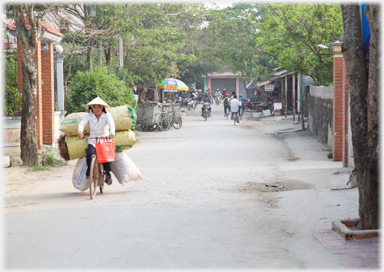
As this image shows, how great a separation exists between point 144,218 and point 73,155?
256cm

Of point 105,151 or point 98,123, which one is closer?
point 105,151

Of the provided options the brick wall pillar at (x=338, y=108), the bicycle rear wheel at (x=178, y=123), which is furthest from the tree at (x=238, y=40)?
the brick wall pillar at (x=338, y=108)

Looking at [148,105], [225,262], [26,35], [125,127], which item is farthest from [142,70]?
[225,262]

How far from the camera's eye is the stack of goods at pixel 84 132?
333 inches

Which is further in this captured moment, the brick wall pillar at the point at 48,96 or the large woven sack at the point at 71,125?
the brick wall pillar at the point at 48,96

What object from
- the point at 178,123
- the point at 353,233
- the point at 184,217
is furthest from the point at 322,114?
the point at 353,233

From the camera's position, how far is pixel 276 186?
9406mm

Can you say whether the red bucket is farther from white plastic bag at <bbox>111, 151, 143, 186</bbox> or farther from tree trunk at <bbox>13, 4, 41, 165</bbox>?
tree trunk at <bbox>13, 4, 41, 165</bbox>

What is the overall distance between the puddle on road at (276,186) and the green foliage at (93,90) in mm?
8316

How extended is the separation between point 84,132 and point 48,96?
5420 millimetres

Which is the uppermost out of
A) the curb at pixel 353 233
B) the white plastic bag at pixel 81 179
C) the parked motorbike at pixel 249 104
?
the parked motorbike at pixel 249 104

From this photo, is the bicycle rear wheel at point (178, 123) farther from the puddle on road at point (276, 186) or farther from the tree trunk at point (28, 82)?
the puddle on road at point (276, 186)

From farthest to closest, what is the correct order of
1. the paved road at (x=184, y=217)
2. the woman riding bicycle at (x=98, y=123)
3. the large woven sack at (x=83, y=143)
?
the large woven sack at (x=83, y=143) → the woman riding bicycle at (x=98, y=123) → the paved road at (x=184, y=217)

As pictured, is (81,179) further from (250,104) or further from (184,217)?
(250,104)
